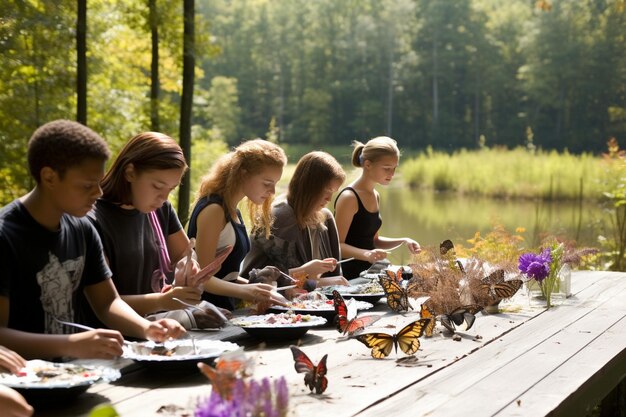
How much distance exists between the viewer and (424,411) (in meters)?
2.52

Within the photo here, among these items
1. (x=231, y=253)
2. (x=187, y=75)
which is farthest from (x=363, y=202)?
(x=187, y=75)

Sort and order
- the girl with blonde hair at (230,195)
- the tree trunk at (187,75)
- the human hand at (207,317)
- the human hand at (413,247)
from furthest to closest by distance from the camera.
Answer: the tree trunk at (187,75)
the human hand at (413,247)
the girl with blonde hair at (230,195)
the human hand at (207,317)

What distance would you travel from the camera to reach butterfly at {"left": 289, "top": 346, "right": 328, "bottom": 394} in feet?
8.52

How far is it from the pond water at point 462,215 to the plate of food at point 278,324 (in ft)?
30.6

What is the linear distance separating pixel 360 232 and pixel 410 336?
2.76 metres

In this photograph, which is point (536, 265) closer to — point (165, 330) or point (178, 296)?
point (178, 296)

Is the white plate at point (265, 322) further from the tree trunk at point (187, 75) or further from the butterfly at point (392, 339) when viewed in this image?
the tree trunk at point (187, 75)

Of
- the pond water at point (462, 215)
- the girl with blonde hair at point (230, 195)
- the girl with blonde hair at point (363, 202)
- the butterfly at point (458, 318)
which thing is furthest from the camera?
the pond water at point (462, 215)

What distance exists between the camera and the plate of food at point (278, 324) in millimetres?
3320

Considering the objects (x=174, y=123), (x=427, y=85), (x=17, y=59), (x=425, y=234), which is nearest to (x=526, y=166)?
(x=425, y=234)

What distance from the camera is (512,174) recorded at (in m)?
23.4

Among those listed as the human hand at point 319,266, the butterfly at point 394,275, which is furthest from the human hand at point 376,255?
the human hand at point 319,266

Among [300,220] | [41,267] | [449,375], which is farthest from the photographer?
[300,220]

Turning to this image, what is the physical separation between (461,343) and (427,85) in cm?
5251
